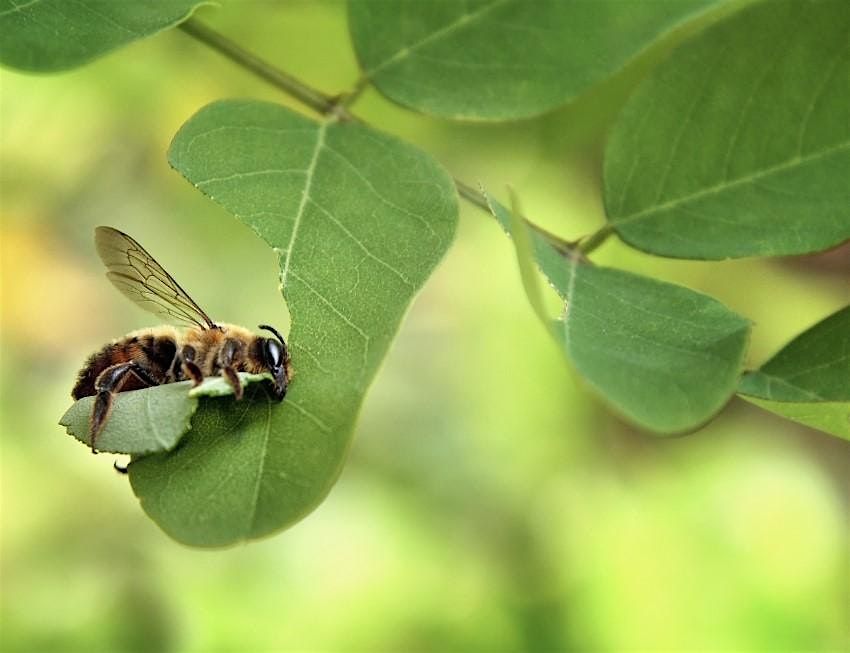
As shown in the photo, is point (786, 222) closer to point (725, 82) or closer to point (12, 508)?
point (725, 82)

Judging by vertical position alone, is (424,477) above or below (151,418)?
above

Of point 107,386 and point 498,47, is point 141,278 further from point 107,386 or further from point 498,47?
point 498,47

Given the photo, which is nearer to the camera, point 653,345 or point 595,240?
point 653,345

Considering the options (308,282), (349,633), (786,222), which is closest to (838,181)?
(786,222)

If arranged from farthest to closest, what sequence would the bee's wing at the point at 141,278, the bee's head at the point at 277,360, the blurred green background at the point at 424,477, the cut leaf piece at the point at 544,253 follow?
1. the blurred green background at the point at 424,477
2. the bee's wing at the point at 141,278
3. the cut leaf piece at the point at 544,253
4. the bee's head at the point at 277,360

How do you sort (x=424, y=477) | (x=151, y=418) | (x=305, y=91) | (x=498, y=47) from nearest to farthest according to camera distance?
(x=151, y=418) < (x=498, y=47) < (x=305, y=91) < (x=424, y=477)

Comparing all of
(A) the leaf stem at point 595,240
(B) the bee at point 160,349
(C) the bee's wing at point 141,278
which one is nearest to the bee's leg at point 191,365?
(B) the bee at point 160,349

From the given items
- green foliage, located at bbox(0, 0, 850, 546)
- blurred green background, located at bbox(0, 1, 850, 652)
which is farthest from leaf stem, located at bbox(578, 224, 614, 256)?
blurred green background, located at bbox(0, 1, 850, 652)

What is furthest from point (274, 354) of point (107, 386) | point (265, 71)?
point (265, 71)

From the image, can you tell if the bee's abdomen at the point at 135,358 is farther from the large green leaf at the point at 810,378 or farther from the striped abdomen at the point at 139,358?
the large green leaf at the point at 810,378
